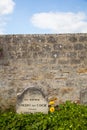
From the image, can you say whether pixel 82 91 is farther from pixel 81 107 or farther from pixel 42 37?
pixel 42 37

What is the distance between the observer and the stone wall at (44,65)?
10.3m

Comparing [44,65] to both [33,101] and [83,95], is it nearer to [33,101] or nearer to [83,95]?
[83,95]

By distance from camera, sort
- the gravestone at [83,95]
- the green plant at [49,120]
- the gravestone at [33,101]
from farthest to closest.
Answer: the gravestone at [83,95], the gravestone at [33,101], the green plant at [49,120]

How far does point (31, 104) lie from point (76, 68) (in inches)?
74.6

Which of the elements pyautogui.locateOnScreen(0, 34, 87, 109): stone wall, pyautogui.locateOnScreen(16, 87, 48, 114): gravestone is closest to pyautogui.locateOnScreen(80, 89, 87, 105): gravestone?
pyautogui.locateOnScreen(0, 34, 87, 109): stone wall

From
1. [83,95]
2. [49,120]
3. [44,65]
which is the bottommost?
[49,120]

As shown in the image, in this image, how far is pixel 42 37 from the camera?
10406 millimetres

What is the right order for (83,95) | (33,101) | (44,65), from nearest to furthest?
(33,101) → (83,95) → (44,65)

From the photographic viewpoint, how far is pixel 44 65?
34.1ft

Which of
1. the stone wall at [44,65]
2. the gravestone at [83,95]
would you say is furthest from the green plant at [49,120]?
the stone wall at [44,65]

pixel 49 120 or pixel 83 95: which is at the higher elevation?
pixel 83 95

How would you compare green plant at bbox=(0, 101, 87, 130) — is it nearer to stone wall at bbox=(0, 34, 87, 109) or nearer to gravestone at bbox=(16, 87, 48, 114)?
gravestone at bbox=(16, 87, 48, 114)

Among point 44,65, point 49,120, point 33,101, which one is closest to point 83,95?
point 44,65

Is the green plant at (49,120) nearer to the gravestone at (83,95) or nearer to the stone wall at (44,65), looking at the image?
the gravestone at (83,95)
